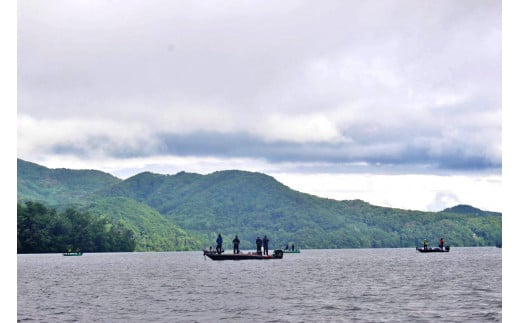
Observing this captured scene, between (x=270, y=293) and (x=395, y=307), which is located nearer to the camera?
(x=395, y=307)

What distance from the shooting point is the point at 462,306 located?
5778cm

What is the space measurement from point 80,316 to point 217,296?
692 inches

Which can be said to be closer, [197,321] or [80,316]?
[197,321]
